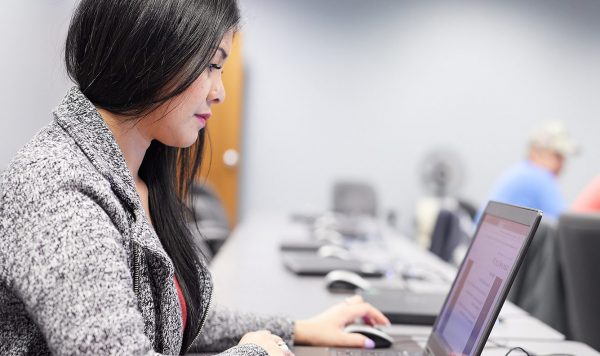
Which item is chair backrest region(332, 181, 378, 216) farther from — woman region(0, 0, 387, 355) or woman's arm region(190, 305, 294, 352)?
woman region(0, 0, 387, 355)

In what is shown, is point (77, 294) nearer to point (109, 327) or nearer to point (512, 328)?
point (109, 327)

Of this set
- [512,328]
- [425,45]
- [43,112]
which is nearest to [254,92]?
[425,45]

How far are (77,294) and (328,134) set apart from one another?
5.29 meters

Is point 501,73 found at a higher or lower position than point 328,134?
higher

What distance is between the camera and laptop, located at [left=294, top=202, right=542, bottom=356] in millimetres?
957

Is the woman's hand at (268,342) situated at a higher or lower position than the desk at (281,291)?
higher

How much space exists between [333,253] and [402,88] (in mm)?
3696

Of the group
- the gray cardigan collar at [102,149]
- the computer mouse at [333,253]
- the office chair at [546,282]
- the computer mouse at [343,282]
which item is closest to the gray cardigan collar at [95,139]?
the gray cardigan collar at [102,149]

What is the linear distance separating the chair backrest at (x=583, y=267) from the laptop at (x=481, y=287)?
0.75 m

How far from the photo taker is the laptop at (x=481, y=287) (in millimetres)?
957

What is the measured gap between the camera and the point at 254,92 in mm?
5992

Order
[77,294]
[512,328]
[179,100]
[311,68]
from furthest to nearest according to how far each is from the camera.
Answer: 1. [311,68]
2. [512,328]
3. [179,100]
4. [77,294]

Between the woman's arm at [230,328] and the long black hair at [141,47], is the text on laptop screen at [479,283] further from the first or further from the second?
the long black hair at [141,47]

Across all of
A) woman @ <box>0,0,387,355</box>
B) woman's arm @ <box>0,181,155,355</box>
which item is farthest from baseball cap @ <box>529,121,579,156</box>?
woman's arm @ <box>0,181,155,355</box>
